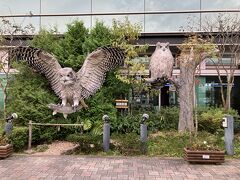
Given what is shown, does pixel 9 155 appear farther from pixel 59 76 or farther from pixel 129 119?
pixel 129 119

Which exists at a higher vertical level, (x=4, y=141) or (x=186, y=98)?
(x=186, y=98)

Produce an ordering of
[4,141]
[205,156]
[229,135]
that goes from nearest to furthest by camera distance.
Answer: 1. [205,156]
2. [4,141]
3. [229,135]

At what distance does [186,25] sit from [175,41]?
0.99m

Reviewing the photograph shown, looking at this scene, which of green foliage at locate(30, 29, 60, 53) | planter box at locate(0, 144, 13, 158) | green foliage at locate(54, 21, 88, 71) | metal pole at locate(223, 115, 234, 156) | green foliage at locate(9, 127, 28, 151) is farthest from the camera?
green foliage at locate(30, 29, 60, 53)

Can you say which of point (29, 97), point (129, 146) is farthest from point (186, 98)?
point (29, 97)

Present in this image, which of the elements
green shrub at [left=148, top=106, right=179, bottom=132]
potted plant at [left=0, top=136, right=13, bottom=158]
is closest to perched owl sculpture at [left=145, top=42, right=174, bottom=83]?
green shrub at [left=148, top=106, right=179, bottom=132]

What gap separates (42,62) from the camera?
36.0 feet

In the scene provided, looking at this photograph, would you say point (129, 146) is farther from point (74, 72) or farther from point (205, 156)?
point (74, 72)

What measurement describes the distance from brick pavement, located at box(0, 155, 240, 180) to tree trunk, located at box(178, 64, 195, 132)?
Answer: 8.35ft

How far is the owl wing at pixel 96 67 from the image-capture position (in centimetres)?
1070

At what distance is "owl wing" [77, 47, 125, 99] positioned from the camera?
1070cm

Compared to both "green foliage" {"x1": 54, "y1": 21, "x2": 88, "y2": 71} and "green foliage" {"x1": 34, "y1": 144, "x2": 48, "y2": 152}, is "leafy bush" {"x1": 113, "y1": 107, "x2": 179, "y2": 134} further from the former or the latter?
"green foliage" {"x1": 54, "y1": 21, "x2": 88, "y2": 71}

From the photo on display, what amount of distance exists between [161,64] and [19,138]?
16.0ft

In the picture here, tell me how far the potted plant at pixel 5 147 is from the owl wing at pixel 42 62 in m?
2.58
